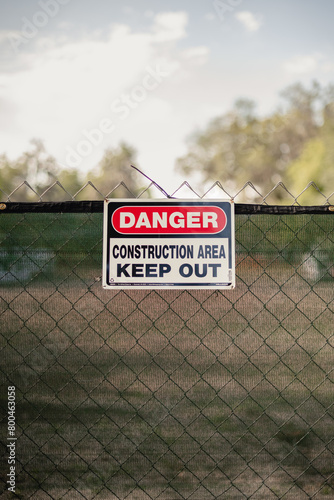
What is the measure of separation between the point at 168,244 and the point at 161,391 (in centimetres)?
58

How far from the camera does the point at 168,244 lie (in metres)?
1.83

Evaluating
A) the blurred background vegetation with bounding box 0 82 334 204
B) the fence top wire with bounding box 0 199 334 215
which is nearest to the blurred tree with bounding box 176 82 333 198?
the blurred background vegetation with bounding box 0 82 334 204

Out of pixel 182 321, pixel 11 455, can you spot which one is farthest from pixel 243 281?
pixel 11 455

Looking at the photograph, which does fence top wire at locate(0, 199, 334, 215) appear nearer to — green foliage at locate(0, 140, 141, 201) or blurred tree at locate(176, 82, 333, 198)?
green foliage at locate(0, 140, 141, 201)

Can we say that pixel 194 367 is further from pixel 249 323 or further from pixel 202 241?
pixel 202 241

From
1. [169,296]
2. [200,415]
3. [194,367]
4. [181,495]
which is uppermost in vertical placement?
[169,296]

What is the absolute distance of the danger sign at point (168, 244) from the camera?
1817 millimetres

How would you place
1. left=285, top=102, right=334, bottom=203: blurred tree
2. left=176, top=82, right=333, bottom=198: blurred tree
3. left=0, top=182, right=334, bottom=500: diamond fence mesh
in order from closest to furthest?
left=0, top=182, right=334, bottom=500: diamond fence mesh < left=285, top=102, right=334, bottom=203: blurred tree < left=176, top=82, right=333, bottom=198: blurred tree

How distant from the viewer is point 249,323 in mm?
1829

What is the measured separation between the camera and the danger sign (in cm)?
182

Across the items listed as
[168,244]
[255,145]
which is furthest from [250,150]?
[168,244]

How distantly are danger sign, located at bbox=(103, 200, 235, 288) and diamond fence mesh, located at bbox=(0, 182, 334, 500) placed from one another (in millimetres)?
49

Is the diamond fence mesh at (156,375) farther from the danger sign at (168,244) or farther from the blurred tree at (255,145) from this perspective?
the blurred tree at (255,145)

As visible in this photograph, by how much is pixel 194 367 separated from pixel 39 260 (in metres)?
0.75
